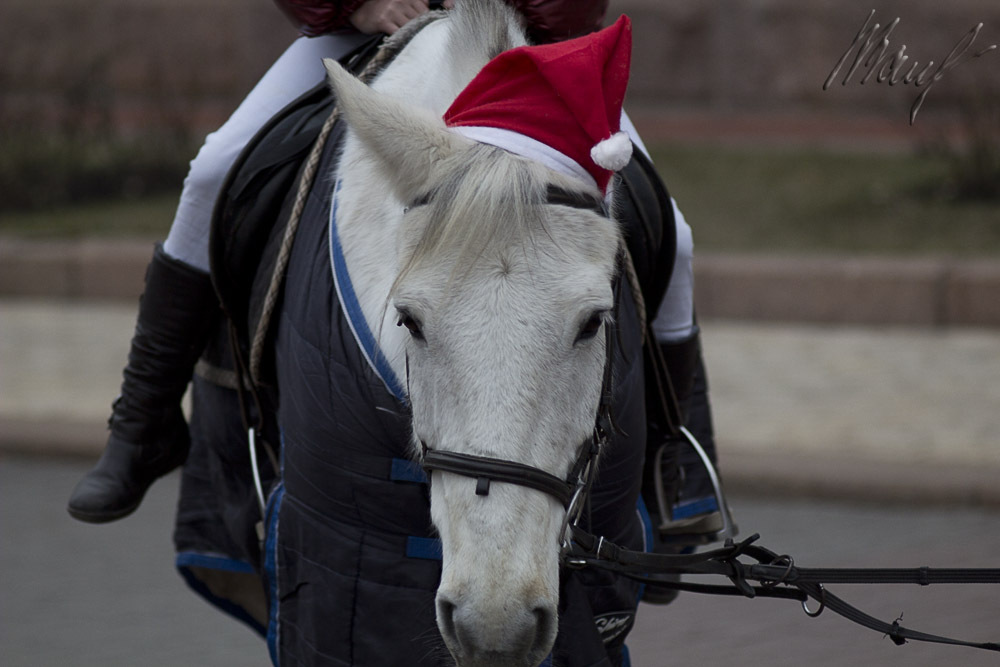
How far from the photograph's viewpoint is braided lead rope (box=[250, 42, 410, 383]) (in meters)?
2.67

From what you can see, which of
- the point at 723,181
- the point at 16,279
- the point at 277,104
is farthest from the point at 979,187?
the point at 277,104

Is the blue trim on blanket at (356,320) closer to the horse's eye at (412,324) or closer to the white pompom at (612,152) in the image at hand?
the horse's eye at (412,324)

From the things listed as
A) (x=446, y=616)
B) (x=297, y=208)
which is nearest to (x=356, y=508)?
(x=446, y=616)

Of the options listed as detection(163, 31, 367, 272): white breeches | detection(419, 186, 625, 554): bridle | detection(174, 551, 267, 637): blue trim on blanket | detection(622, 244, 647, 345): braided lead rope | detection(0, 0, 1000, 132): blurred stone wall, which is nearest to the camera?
detection(419, 186, 625, 554): bridle

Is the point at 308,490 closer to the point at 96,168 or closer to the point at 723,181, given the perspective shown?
the point at 723,181

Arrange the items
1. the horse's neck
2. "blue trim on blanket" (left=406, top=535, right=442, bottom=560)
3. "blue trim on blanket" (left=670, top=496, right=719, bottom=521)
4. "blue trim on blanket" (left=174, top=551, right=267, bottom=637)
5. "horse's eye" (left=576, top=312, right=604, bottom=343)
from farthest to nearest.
→ 1. "blue trim on blanket" (left=174, top=551, right=267, bottom=637)
2. "blue trim on blanket" (left=670, top=496, right=719, bottom=521)
3. "blue trim on blanket" (left=406, top=535, right=442, bottom=560)
4. the horse's neck
5. "horse's eye" (left=576, top=312, right=604, bottom=343)

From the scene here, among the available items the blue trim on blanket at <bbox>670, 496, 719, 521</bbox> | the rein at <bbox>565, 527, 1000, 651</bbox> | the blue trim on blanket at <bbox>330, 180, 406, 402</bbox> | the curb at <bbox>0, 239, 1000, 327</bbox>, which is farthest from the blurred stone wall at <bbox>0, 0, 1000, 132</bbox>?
the blue trim on blanket at <bbox>330, 180, 406, 402</bbox>

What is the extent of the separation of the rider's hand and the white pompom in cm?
89

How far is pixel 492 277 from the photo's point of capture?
6.66 feet

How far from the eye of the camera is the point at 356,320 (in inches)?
93.6

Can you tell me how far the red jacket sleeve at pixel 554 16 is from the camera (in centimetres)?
273

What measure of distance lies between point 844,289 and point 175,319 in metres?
5.58

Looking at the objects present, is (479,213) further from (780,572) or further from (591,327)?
(780,572)

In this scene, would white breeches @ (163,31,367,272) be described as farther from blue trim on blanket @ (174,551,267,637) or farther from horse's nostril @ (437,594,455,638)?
horse's nostril @ (437,594,455,638)
